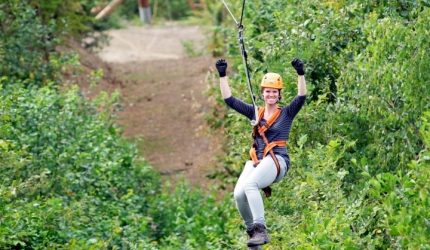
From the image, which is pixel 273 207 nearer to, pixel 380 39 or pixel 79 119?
pixel 380 39

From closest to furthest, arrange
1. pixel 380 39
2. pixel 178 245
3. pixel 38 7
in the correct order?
pixel 380 39 < pixel 178 245 < pixel 38 7

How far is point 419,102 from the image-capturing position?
1073 cm

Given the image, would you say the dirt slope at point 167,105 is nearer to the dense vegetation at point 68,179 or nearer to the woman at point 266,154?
the dense vegetation at point 68,179

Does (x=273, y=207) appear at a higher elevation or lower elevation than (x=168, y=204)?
higher

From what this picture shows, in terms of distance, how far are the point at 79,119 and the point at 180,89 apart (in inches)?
501

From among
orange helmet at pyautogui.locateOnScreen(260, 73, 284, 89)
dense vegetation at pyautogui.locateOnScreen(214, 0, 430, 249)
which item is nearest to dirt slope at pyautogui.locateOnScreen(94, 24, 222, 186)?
dense vegetation at pyautogui.locateOnScreen(214, 0, 430, 249)

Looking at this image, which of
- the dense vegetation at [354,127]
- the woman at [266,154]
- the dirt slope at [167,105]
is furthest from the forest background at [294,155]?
the dirt slope at [167,105]

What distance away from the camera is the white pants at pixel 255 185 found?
10023mm

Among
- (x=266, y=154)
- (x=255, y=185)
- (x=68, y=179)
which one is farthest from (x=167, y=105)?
(x=255, y=185)

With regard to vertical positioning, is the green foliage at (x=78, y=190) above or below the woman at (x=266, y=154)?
below

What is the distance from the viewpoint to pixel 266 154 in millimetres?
10258

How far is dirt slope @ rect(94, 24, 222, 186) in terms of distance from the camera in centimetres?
2312

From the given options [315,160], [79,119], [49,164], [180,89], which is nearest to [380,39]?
[315,160]

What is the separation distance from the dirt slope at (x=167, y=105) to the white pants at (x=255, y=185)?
25.0 ft
